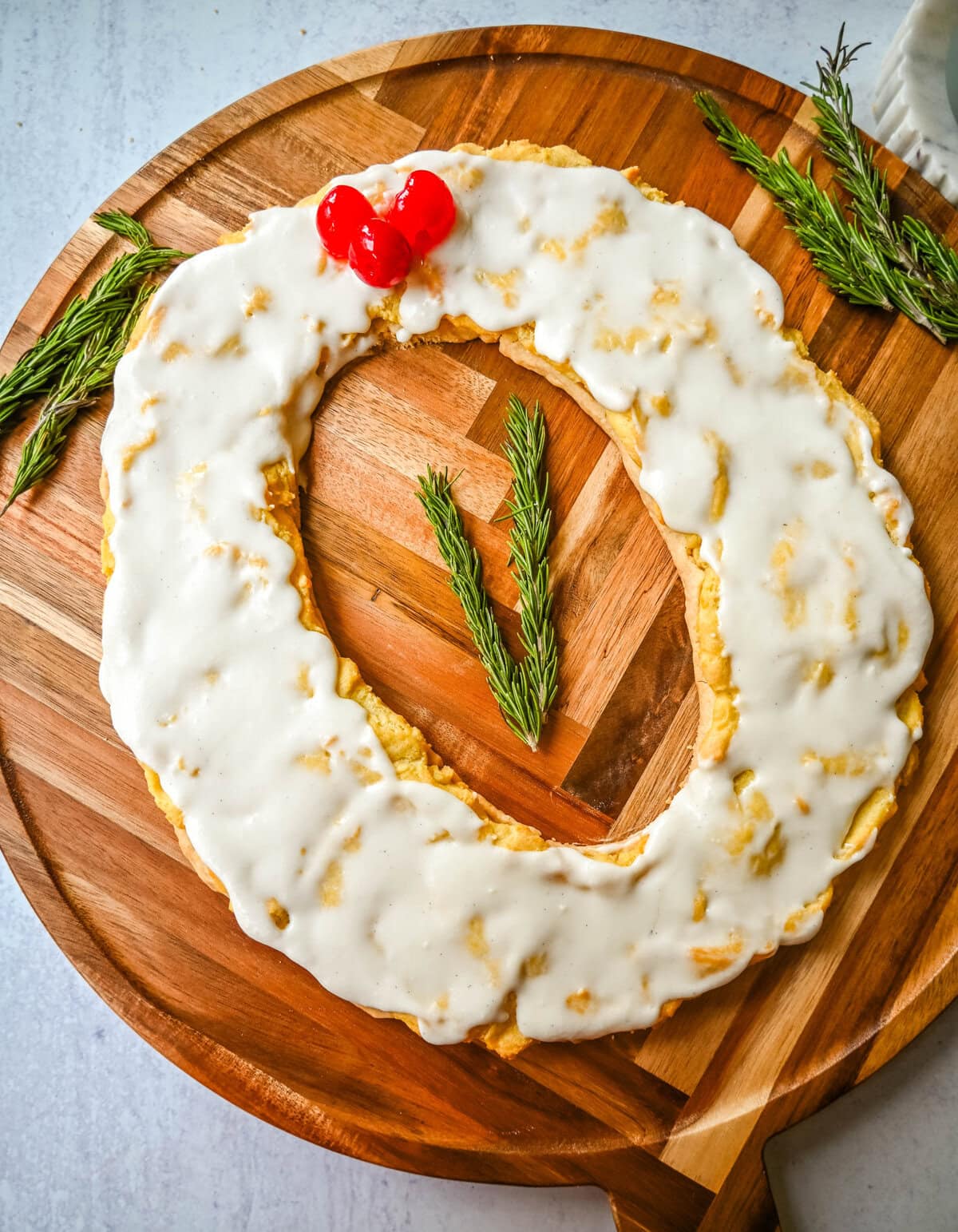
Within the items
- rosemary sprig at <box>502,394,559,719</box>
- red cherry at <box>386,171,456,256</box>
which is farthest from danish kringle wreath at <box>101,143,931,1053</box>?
rosemary sprig at <box>502,394,559,719</box>

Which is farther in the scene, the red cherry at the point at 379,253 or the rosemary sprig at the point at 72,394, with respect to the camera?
the rosemary sprig at the point at 72,394

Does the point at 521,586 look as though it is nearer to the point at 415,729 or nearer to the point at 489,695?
the point at 489,695

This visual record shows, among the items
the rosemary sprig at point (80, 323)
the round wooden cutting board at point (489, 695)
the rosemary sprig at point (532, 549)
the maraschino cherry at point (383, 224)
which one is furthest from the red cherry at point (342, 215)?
the rosemary sprig at point (532, 549)

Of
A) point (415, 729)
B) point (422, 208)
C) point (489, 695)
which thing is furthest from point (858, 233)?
point (415, 729)

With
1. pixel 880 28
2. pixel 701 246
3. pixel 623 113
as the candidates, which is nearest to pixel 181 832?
pixel 701 246

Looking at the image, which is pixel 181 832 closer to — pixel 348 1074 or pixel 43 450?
pixel 348 1074

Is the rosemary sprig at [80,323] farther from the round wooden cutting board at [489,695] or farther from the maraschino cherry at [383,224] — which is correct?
the maraschino cherry at [383,224]

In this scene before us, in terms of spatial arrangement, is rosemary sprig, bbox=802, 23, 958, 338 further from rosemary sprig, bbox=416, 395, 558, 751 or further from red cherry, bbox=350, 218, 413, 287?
red cherry, bbox=350, 218, 413, 287
